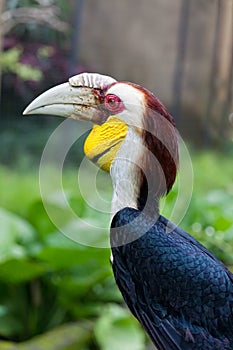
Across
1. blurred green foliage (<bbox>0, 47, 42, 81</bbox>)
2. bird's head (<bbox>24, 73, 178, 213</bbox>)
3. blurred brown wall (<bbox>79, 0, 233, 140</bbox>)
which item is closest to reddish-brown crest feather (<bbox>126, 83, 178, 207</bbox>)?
bird's head (<bbox>24, 73, 178, 213</bbox>)

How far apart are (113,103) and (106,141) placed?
67 mm

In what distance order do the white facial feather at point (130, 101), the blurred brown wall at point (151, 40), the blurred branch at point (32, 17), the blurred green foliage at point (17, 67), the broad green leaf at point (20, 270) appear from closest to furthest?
1. the white facial feather at point (130, 101)
2. the broad green leaf at point (20, 270)
3. the blurred branch at point (32, 17)
4. the blurred green foliage at point (17, 67)
5. the blurred brown wall at point (151, 40)

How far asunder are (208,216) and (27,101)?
131 centimetres

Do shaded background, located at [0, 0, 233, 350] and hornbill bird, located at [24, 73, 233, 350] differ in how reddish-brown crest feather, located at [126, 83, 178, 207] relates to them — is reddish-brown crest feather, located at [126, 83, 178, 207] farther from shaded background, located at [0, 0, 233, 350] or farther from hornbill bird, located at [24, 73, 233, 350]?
shaded background, located at [0, 0, 233, 350]

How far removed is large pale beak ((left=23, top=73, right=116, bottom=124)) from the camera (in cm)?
135

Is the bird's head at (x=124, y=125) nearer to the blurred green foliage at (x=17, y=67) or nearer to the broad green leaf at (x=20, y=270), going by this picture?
the broad green leaf at (x=20, y=270)

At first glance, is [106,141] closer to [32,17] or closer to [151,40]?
[32,17]

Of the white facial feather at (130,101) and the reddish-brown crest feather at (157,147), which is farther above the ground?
the white facial feather at (130,101)

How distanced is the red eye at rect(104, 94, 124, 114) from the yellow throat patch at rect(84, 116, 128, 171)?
15 millimetres

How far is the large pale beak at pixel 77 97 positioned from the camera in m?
1.35

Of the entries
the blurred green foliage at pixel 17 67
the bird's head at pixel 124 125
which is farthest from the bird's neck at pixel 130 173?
the blurred green foliage at pixel 17 67

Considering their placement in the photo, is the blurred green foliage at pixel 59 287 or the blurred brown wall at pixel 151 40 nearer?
the blurred green foliage at pixel 59 287

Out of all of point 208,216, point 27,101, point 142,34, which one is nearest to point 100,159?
point 208,216

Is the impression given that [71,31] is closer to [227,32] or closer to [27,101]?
[27,101]
